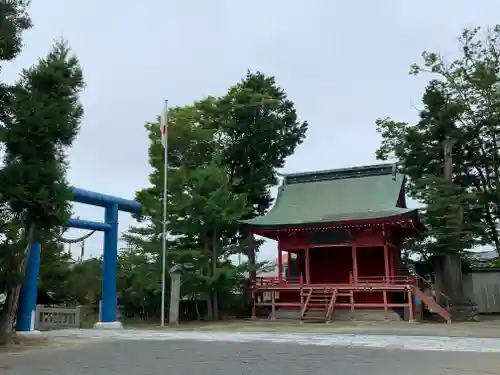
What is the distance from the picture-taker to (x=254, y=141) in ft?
85.6

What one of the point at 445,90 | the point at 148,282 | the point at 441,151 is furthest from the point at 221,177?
the point at 445,90

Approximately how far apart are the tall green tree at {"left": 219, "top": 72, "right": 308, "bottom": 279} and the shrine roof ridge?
116cm

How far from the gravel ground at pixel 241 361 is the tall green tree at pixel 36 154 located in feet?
8.11

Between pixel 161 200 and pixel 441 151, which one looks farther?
pixel 441 151

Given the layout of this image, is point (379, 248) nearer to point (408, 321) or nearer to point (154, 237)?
point (408, 321)

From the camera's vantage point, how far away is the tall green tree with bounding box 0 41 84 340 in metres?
10.6

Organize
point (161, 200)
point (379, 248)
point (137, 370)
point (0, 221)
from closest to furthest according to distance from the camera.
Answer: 1. point (137, 370)
2. point (0, 221)
3. point (161, 200)
4. point (379, 248)

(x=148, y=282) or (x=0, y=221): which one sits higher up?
(x=0, y=221)

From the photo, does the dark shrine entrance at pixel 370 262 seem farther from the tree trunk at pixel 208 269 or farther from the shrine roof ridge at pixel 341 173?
the tree trunk at pixel 208 269

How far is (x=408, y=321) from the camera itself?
19.1 m

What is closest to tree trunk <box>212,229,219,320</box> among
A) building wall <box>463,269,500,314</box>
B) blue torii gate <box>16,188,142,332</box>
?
blue torii gate <box>16,188,142,332</box>

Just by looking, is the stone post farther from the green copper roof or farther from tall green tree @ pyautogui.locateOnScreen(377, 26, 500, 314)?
tall green tree @ pyautogui.locateOnScreen(377, 26, 500, 314)

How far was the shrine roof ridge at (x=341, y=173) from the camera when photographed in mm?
24413

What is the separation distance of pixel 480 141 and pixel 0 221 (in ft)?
74.8
